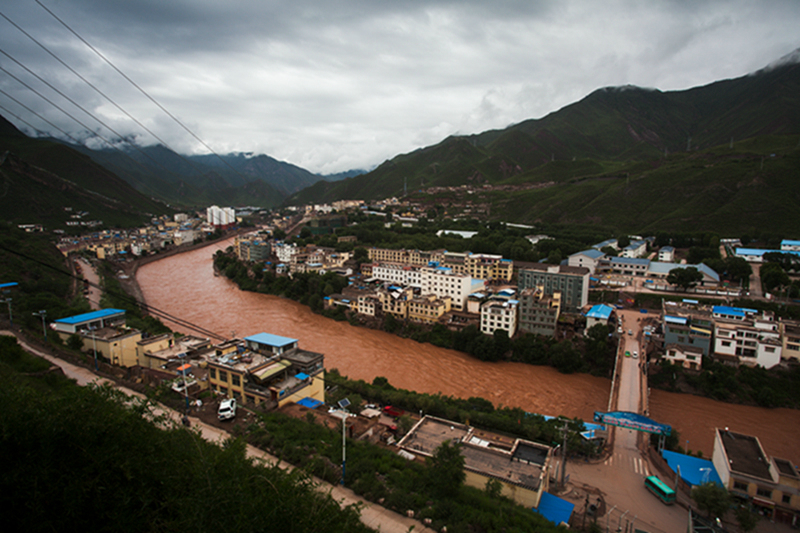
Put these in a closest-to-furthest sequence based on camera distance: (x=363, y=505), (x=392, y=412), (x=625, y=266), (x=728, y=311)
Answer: (x=363, y=505) → (x=392, y=412) → (x=728, y=311) → (x=625, y=266)

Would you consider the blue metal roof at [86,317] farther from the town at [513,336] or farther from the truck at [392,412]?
the truck at [392,412]

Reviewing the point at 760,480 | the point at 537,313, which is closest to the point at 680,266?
the point at 537,313

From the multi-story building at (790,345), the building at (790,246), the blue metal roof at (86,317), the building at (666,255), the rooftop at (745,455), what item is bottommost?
the rooftop at (745,455)

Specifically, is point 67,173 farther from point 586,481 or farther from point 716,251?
point 716,251

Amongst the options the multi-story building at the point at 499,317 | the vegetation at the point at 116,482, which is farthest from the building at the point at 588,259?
the vegetation at the point at 116,482

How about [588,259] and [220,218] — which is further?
[220,218]

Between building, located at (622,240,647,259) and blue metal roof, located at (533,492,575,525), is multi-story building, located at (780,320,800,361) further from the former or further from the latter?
building, located at (622,240,647,259)

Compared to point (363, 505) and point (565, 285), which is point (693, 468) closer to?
point (363, 505)
